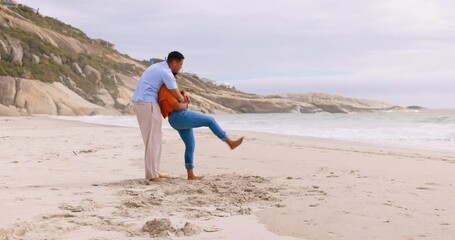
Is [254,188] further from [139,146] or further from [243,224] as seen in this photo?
[139,146]

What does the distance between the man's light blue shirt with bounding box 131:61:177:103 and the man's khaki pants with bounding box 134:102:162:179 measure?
2.9 inches

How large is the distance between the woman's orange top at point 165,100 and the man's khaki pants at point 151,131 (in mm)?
96

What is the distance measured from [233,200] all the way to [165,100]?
5.99ft

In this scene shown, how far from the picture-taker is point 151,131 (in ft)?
19.9

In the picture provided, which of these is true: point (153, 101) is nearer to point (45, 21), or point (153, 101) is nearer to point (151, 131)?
point (151, 131)

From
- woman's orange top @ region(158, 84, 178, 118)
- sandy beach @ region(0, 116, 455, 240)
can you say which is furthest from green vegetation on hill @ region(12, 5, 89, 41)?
woman's orange top @ region(158, 84, 178, 118)

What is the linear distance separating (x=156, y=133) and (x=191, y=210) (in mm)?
2097

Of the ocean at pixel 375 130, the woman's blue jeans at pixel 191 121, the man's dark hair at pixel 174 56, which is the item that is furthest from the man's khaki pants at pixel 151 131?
the ocean at pixel 375 130

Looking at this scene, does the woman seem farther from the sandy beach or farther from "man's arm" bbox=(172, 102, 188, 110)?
the sandy beach

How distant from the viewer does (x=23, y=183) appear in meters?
5.58

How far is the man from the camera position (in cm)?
595

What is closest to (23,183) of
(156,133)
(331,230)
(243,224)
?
(156,133)

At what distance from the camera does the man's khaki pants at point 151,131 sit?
6.00 metres

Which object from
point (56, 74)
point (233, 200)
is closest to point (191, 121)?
point (233, 200)
